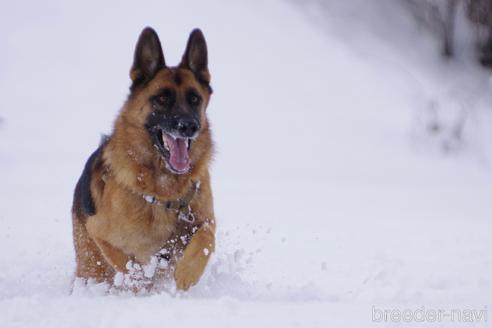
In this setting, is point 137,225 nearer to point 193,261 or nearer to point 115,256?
point 115,256

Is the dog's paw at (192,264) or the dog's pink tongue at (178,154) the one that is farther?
the dog's pink tongue at (178,154)

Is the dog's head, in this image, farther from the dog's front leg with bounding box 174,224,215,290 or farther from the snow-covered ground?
the snow-covered ground

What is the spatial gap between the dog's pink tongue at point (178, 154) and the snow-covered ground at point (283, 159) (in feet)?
2.62

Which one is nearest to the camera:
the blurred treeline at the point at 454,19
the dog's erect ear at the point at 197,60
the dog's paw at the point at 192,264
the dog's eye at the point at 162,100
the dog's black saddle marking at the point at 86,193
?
the dog's paw at the point at 192,264

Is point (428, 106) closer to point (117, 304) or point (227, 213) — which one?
point (227, 213)

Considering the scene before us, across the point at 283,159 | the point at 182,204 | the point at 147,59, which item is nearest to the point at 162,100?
the point at 147,59

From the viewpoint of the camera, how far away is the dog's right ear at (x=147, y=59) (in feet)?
13.6

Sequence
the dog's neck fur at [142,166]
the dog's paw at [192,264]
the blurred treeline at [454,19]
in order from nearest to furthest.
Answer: the dog's paw at [192,264] → the dog's neck fur at [142,166] → the blurred treeline at [454,19]

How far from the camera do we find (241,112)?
11.2 metres

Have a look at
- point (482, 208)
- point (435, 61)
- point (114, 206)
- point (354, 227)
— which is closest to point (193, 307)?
point (114, 206)

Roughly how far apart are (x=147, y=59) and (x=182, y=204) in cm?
110

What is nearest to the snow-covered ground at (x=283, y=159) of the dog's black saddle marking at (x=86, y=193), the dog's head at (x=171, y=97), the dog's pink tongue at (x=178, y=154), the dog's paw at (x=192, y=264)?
the dog's paw at (x=192, y=264)

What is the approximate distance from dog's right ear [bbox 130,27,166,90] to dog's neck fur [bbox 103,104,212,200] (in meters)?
0.33

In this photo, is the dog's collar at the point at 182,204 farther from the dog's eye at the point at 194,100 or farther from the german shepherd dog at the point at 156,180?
the dog's eye at the point at 194,100
